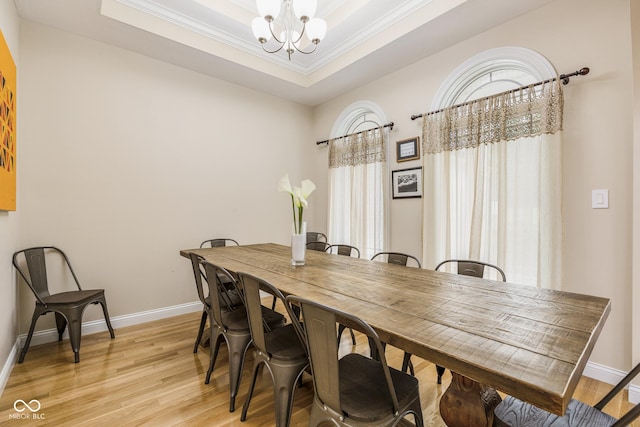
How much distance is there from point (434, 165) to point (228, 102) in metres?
2.65

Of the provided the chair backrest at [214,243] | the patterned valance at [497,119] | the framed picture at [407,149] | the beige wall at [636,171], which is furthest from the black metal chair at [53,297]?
the beige wall at [636,171]

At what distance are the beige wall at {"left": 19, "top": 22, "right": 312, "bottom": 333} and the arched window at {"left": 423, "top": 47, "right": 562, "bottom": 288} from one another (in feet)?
7.56

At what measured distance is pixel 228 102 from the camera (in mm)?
3725

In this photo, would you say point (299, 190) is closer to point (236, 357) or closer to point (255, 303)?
point (255, 303)


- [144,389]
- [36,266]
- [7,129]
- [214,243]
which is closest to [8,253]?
[36,266]

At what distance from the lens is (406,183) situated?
10.7ft

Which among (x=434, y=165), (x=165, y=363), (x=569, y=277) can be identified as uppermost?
(x=434, y=165)

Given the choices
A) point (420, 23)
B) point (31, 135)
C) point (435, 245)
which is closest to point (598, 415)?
point (435, 245)

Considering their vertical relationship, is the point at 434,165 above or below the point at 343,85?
below

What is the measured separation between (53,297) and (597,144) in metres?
4.39

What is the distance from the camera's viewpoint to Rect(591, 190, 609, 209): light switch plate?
202cm

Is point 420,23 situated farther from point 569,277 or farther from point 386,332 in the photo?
point 386,332

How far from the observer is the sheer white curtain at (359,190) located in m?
3.53

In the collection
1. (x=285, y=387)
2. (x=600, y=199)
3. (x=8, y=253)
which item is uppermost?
(x=600, y=199)
